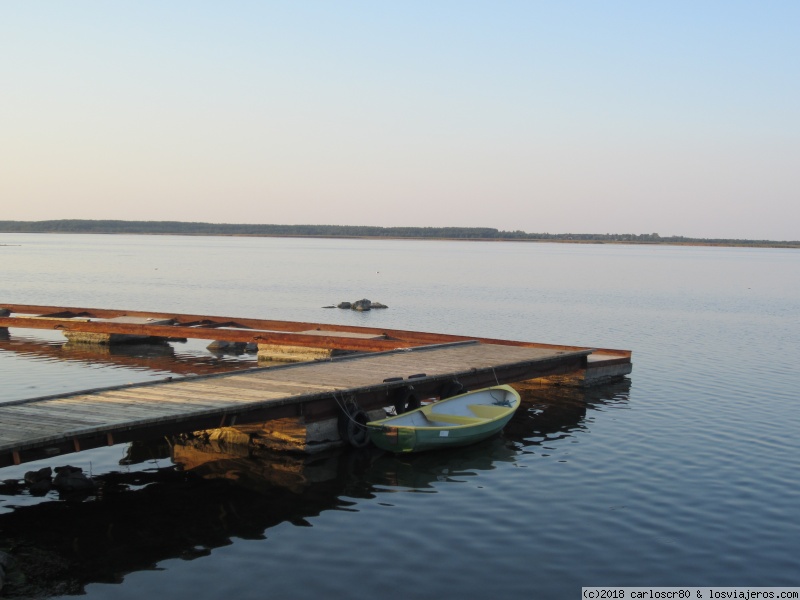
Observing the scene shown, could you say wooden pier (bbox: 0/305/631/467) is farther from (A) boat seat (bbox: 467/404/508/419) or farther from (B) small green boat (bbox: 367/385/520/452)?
(A) boat seat (bbox: 467/404/508/419)

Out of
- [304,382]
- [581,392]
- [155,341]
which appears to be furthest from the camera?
[155,341]

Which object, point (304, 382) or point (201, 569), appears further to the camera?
point (304, 382)

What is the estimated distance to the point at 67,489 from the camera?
44.2ft

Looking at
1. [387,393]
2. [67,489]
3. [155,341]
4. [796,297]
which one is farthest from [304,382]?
[796,297]

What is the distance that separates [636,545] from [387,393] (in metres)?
7.40

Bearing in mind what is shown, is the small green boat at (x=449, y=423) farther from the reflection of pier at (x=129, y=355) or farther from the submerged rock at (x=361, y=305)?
the submerged rock at (x=361, y=305)

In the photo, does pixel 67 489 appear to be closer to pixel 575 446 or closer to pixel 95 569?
pixel 95 569

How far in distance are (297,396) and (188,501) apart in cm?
309

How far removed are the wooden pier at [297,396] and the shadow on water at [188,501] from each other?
2.72 feet

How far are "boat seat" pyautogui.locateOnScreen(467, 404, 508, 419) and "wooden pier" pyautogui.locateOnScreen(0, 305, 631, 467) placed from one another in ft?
3.37

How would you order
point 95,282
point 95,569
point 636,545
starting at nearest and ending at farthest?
point 95,569 < point 636,545 < point 95,282

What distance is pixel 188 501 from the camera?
522 inches

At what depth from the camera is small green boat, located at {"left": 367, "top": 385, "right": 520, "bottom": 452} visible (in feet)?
53.2

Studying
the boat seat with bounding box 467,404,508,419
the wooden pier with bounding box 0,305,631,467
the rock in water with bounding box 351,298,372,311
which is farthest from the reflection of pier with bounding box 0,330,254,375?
the rock in water with bounding box 351,298,372,311
